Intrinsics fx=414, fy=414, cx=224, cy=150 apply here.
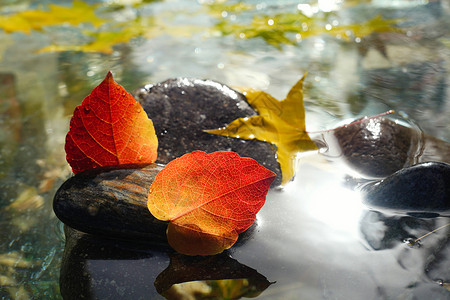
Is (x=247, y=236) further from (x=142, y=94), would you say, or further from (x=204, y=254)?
(x=142, y=94)

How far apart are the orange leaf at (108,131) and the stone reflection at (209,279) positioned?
41cm

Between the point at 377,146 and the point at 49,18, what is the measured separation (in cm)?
309

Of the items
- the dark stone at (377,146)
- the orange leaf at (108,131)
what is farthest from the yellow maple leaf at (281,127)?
the orange leaf at (108,131)

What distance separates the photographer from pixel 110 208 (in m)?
1.32

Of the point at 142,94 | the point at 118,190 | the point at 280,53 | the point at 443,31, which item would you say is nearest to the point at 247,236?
the point at 118,190

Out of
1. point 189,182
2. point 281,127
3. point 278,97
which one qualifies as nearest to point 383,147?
point 281,127

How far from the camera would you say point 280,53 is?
116 inches

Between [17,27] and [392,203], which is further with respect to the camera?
[17,27]

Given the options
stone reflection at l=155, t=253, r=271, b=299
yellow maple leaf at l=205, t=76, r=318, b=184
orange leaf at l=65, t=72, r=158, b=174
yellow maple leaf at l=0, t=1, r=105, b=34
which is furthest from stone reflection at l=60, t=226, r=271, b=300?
yellow maple leaf at l=0, t=1, r=105, b=34

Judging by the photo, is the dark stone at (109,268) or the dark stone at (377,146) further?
the dark stone at (377,146)

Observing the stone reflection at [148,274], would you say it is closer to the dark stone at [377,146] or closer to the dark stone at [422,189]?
the dark stone at [422,189]

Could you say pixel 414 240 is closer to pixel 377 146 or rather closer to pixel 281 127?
pixel 377 146

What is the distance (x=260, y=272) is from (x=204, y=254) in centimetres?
18

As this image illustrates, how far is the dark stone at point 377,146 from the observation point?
168 cm
